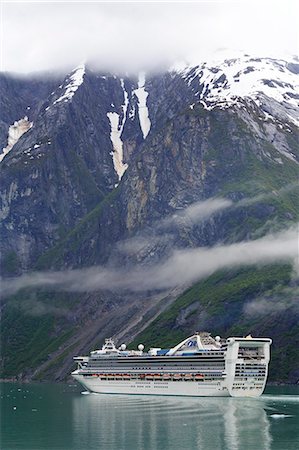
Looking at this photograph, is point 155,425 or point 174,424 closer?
point 155,425

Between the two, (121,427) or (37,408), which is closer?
(121,427)

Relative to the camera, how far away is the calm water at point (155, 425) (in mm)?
119250

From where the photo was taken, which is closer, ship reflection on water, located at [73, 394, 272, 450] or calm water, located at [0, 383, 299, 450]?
calm water, located at [0, 383, 299, 450]

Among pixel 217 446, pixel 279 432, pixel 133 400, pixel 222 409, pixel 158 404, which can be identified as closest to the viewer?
pixel 217 446

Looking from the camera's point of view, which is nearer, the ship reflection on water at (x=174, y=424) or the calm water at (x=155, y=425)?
the calm water at (x=155, y=425)

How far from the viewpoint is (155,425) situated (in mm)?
136250

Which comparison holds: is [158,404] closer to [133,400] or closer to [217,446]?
[133,400]

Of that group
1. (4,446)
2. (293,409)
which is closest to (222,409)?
(293,409)

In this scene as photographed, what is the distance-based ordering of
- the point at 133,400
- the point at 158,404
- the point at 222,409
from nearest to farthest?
the point at 222,409, the point at 158,404, the point at 133,400

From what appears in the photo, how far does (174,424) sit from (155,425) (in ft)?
10.1

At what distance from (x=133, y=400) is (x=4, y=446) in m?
72.8

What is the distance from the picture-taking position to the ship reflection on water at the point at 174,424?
120m

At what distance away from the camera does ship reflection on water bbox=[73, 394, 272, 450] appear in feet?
393

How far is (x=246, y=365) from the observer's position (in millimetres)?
197500
